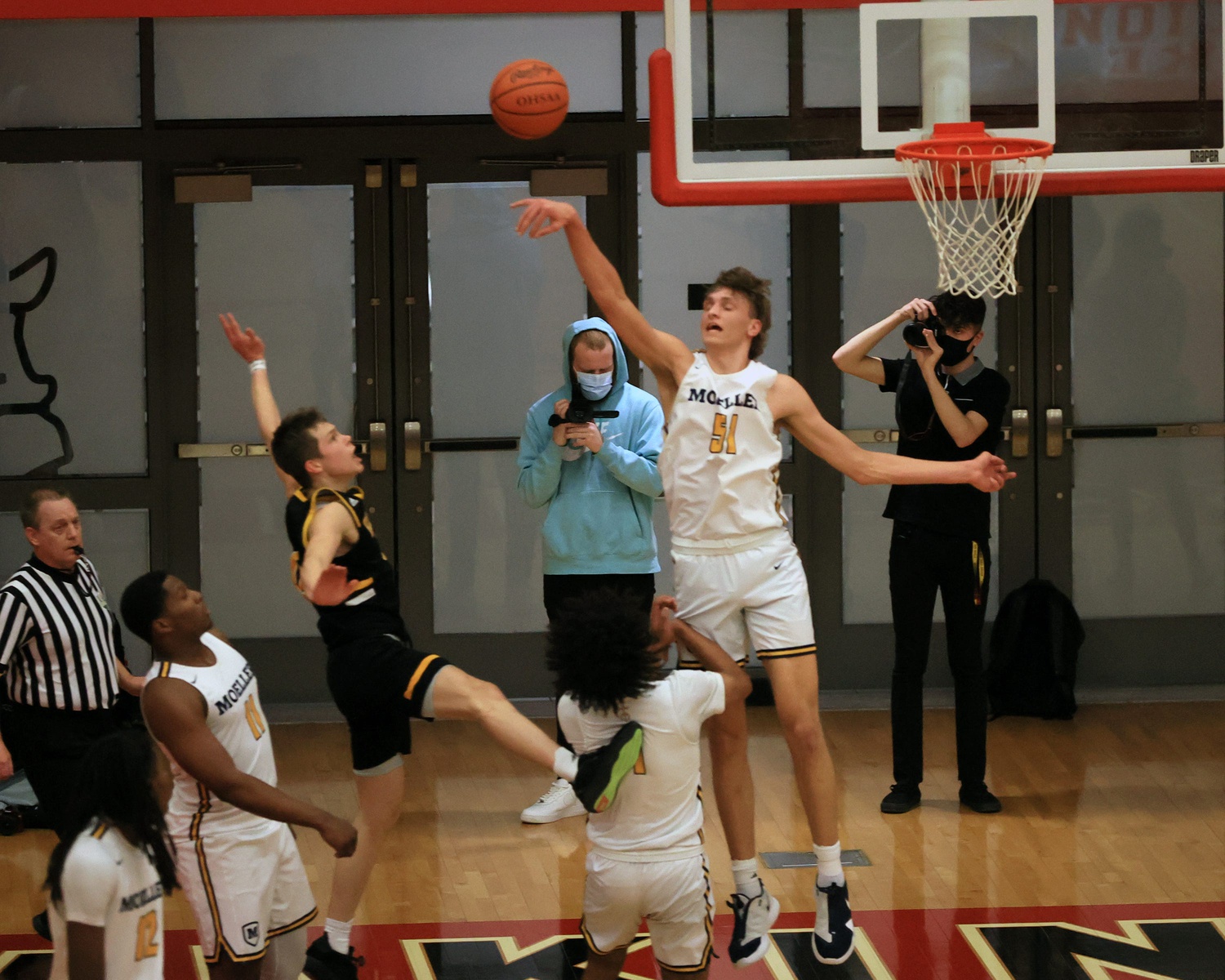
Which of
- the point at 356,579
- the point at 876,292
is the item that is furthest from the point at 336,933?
the point at 876,292

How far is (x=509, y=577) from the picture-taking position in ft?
27.8

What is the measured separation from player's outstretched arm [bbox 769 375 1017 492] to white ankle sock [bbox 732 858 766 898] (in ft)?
4.06

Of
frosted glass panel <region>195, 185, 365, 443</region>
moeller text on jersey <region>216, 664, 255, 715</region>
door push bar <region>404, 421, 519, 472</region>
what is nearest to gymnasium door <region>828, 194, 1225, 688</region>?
door push bar <region>404, 421, 519, 472</region>

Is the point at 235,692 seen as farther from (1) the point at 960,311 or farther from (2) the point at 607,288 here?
(1) the point at 960,311

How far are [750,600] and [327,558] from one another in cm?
139

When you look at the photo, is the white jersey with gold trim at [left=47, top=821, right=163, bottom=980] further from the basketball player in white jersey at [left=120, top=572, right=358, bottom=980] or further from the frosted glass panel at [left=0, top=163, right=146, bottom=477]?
the frosted glass panel at [left=0, top=163, right=146, bottom=477]

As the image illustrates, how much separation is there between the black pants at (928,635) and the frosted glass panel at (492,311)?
8.06 ft

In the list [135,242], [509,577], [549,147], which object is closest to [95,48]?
[135,242]

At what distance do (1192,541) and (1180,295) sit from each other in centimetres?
128

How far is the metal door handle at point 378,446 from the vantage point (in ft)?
27.2

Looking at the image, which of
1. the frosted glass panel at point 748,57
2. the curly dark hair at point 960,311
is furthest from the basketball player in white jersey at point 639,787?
the frosted glass panel at point 748,57

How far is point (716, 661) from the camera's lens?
15.9 ft

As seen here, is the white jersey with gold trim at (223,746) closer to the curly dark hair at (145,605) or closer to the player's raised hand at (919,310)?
the curly dark hair at (145,605)

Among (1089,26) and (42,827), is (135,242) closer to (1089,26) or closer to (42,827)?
(42,827)
